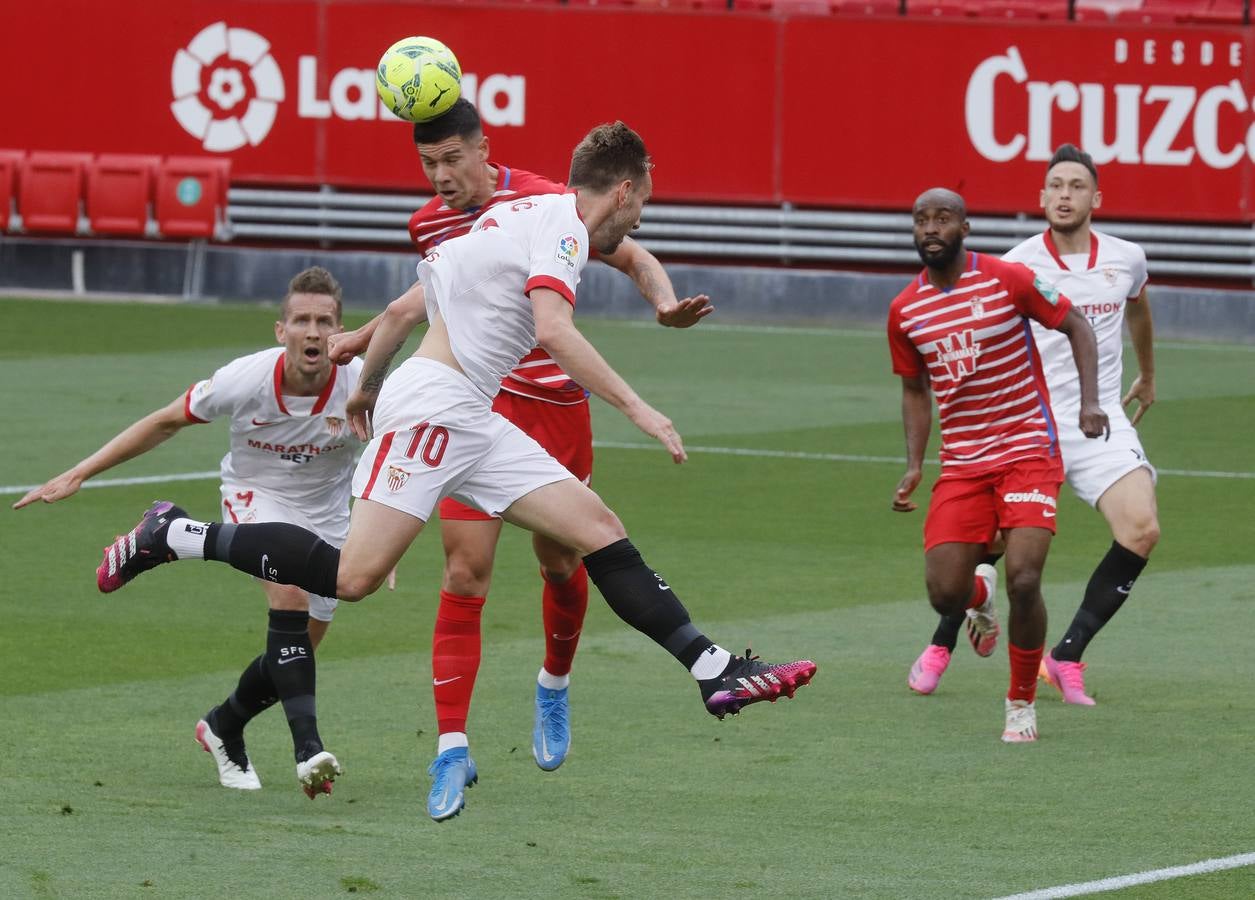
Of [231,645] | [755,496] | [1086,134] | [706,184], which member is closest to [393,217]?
[706,184]

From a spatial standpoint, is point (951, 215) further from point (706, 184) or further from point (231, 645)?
point (706, 184)

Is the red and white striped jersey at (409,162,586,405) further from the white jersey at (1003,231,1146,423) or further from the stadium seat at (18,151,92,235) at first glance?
the stadium seat at (18,151,92,235)

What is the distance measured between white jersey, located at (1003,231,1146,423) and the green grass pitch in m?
1.22

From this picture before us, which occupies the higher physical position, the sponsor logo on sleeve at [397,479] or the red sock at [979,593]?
the sponsor logo on sleeve at [397,479]

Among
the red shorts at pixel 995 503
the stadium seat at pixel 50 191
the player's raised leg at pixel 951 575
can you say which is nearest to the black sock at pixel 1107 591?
the player's raised leg at pixel 951 575

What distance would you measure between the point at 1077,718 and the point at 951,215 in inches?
81.0

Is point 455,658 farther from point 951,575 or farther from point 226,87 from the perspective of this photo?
point 226,87

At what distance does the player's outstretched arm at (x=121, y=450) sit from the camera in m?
8.50

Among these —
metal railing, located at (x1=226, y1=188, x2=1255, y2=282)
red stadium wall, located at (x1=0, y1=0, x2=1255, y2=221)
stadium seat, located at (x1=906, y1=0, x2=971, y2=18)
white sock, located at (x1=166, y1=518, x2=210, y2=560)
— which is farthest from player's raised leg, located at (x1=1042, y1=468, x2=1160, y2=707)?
stadium seat, located at (x1=906, y1=0, x2=971, y2=18)

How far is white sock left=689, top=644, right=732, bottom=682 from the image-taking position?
7461mm

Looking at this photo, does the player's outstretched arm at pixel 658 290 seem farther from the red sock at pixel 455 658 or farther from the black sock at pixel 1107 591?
the black sock at pixel 1107 591

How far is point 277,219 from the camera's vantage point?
2919 centimetres

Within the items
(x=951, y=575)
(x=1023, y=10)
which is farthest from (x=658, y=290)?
(x=1023, y=10)

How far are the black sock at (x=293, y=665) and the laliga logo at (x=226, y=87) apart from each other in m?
21.2
